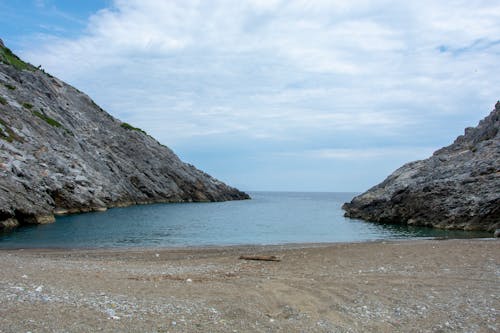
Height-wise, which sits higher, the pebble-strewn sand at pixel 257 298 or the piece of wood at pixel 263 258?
the pebble-strewn sand at pixel 257 298

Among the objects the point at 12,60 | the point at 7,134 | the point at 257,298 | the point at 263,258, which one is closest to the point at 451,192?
the point at 263,258

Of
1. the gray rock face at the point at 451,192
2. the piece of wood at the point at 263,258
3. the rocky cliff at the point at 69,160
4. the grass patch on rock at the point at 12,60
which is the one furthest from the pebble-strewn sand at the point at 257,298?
the grass patch on rock at the point at 12,60

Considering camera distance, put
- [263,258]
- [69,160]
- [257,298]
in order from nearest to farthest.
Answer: [257,298] → [263,258] → [69,160]

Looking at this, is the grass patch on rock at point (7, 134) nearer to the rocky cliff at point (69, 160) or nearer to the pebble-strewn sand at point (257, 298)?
the rocky cliff at point (69, 160)

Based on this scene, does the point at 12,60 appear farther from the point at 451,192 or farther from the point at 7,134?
the point at 451,192

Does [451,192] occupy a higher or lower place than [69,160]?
lower

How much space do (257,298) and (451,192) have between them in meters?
48.2

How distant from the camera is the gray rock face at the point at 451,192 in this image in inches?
1927

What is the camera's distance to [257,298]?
533 inches

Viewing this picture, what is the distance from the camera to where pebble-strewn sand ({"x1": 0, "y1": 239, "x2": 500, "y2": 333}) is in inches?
422

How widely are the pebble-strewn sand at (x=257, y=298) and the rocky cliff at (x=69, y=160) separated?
Result: 37.7m

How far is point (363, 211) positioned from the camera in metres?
72.4

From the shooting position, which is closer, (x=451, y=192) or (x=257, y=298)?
(x=257, y=298)

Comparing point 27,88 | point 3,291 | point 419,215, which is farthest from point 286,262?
point 27,88
